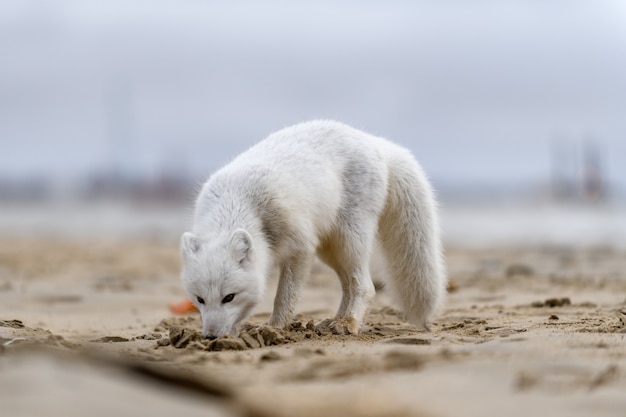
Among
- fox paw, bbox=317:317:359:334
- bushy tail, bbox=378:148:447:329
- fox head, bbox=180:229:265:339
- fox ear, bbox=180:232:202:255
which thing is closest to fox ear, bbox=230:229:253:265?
fox head, bbox=180:229:265:339

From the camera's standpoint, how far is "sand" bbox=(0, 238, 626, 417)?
280cm

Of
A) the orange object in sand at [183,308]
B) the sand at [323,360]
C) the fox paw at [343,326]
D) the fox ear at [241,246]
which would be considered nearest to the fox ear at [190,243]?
the fox ear at [241,246]

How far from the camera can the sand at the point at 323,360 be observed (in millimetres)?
2803

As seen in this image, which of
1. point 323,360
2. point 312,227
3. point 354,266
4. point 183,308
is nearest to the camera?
point 323,360

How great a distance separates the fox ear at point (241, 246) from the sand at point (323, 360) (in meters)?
0.44

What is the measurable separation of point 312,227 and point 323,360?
2039 mm

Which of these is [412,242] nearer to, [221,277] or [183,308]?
[221,277]

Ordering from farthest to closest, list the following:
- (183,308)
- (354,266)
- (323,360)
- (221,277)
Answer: (183,308) → (354,266) → (221,277) → (323,360)

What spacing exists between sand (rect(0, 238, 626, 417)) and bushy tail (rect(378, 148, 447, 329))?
23 cm

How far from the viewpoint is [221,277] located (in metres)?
5.30

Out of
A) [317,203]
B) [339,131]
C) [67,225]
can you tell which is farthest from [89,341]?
[67,225]

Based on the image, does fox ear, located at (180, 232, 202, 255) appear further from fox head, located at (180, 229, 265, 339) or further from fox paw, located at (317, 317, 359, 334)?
fox paw, located at (317, 317, 359, 334)

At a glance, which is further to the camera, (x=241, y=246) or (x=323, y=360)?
(x=241, y=246)

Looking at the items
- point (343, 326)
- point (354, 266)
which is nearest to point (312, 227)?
point (354, 266)
